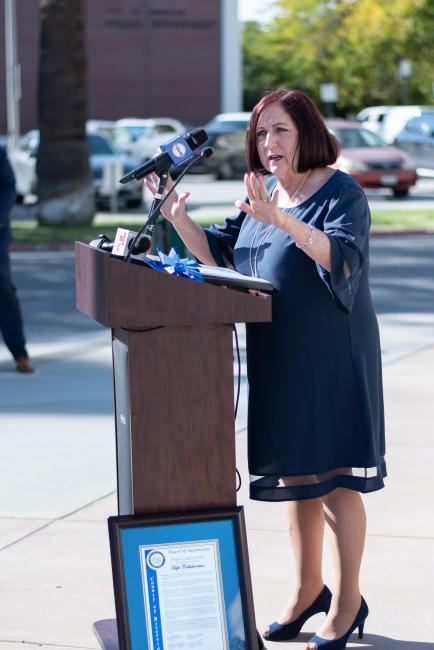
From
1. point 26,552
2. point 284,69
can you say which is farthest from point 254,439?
point 284,69

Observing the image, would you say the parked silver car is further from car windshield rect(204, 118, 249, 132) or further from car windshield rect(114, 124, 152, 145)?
car windshield rect(114, 124, 152, 145)

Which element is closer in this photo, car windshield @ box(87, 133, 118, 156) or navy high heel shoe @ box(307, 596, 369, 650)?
navy high heel shoe @ box(307, 596, 369, 650)

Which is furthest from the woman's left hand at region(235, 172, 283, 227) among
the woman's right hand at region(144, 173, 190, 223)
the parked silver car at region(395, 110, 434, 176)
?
the parked silver car at region(395, 110, 434, 176)

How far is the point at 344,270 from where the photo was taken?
4098 millimetres

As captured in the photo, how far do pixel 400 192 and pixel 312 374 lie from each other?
27.1 meters

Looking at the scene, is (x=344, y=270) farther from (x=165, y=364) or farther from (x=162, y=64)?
(x=162, y=64)

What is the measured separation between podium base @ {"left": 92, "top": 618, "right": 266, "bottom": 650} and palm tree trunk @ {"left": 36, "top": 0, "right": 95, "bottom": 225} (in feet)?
57.9

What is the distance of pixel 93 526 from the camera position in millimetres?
6000

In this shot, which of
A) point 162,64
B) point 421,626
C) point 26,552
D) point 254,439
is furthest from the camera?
point 162,64

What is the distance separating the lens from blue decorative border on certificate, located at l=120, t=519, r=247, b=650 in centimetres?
390

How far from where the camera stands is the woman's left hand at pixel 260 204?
Answer: 3.97 m

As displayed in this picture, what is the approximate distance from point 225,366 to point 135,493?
0.45 meters

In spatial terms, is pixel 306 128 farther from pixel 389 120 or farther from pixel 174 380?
pixel 389 120

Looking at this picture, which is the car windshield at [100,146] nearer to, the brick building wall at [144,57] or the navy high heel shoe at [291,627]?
the navy high heel shoe at [291,627]
